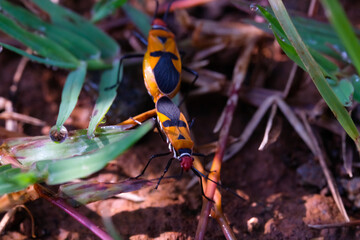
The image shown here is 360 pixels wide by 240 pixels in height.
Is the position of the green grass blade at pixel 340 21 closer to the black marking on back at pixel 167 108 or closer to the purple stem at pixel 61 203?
the black marking on back at pixel 167 108

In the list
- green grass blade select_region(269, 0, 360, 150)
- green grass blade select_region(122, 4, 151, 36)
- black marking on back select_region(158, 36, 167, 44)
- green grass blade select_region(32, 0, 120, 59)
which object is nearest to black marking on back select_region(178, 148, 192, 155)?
green grass blade select_region(269, 0, 360, 150)

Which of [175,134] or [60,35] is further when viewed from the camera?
[60,35]

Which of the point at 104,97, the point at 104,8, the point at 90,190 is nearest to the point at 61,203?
the point at 90,190

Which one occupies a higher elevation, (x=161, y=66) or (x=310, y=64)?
(x=161, y=66)

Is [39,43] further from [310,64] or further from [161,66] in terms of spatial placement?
[310,64]

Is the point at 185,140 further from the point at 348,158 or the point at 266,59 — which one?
the point at 266,59

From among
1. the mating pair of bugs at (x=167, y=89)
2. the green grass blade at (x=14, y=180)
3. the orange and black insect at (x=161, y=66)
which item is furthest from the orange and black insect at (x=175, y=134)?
the green grass blade at (x=14, y=180)

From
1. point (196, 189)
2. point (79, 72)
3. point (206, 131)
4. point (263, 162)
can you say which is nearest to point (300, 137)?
point (263, 162)

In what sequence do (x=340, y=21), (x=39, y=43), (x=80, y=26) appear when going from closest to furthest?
(x=340, y=21), (x=39, y=43), (x=80, y=26)
